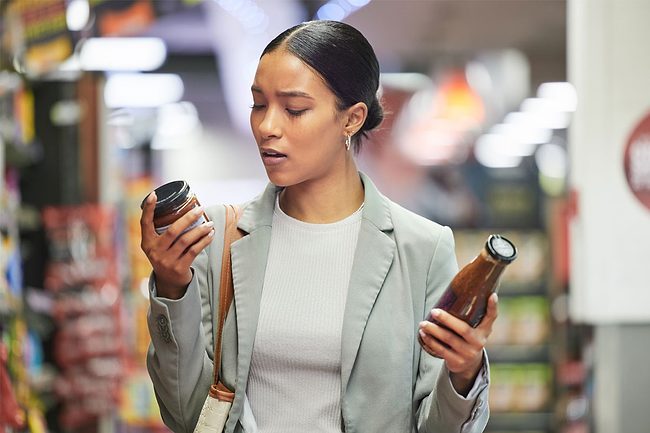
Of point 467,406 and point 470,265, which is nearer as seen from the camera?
point 470,265

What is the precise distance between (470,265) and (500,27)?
1083cm

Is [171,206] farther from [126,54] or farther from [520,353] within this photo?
[126,54]

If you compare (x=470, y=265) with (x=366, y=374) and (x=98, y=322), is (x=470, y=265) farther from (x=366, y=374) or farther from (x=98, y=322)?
(x=98, y=322)

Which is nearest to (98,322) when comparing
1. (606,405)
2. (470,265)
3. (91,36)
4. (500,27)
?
(91,36)

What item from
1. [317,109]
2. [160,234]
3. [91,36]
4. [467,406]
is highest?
[91,36]

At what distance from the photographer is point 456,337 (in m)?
2.13

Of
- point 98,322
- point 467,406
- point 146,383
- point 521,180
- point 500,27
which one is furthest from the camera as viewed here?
point 500,27

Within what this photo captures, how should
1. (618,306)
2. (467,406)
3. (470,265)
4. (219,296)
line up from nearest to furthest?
(470,265) < (467,406) < (219,296) < (618,306)

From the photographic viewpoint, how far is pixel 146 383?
7.88 meters

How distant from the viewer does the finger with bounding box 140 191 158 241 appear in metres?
2.20

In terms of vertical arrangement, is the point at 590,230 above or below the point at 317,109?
below

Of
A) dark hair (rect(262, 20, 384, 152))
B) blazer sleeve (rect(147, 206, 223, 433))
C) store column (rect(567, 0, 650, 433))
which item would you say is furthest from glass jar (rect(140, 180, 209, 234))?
store column (rect(567, 0, 650, 433))

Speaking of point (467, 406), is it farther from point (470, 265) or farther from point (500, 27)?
point (500, 27)

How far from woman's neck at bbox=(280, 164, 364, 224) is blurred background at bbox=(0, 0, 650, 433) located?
25cm
